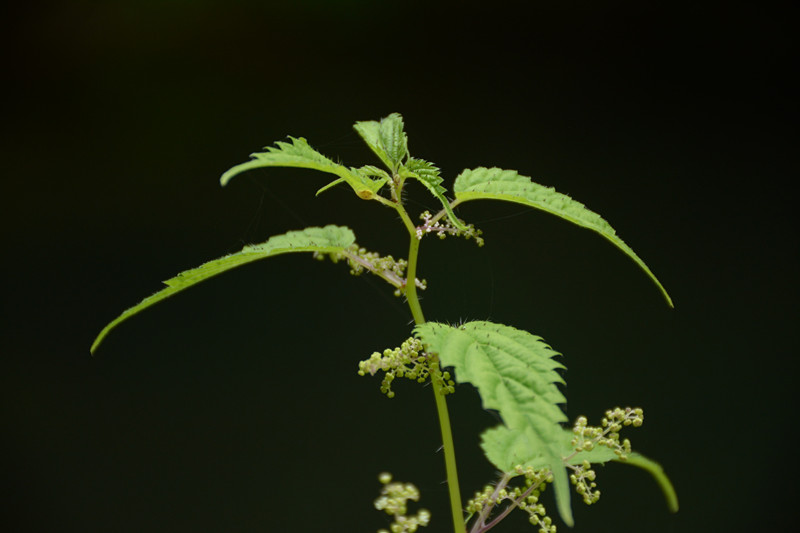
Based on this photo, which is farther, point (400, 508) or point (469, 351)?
point (400, 508)

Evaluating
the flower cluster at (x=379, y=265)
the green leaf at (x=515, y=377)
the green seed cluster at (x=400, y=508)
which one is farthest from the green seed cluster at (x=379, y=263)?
the green seed cluster at (x=400, y=508)

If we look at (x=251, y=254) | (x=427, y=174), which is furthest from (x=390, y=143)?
(x=251, y=254)

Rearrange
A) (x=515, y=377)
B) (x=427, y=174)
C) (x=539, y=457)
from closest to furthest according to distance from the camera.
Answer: (x=515, y=377) < (x=427, y=174) < (x=539, y=457)

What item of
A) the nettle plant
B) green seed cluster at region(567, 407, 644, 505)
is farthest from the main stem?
green seed cluster at region(567, 407, 644, 505)

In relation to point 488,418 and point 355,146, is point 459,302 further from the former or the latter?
point 355,146

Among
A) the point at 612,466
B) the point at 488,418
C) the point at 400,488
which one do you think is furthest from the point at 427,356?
the point at 612,466

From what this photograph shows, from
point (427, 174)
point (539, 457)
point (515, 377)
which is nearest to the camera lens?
point (515, 377)

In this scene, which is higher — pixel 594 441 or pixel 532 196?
pixel 532 196

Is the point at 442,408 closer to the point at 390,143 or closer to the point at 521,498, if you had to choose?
the point at 521,498
